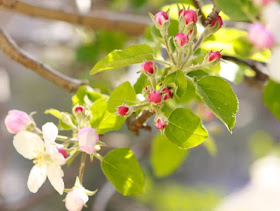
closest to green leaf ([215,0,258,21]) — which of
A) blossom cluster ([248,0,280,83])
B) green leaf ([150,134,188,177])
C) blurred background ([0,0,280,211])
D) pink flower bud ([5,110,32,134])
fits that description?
blossom cluster ([248,0,280,83])

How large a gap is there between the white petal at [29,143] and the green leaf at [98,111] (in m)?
0.09

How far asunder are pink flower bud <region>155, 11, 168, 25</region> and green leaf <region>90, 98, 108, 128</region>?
0.17m

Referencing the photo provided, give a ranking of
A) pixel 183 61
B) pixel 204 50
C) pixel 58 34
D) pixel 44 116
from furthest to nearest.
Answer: pixel 44 116
pixel 58 34
pixel 204 50
pixel 183 61

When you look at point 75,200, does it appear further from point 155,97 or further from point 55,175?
point 155,97

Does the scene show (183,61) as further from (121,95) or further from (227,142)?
(227,142)

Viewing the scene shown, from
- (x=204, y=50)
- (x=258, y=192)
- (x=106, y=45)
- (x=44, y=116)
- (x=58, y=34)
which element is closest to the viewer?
(x=204, y=50)

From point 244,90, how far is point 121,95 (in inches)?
99.5

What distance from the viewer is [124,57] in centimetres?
62

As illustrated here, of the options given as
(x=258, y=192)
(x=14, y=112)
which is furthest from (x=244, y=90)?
(x=14, y=112)

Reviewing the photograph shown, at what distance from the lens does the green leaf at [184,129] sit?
63 centimetres

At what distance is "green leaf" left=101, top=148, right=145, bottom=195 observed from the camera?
71 centimetres

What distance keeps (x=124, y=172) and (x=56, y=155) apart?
13 cm

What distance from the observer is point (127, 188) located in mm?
713

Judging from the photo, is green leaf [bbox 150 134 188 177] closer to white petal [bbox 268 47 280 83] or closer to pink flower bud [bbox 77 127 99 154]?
pink flower bud [bbox 77 127 99 154]
